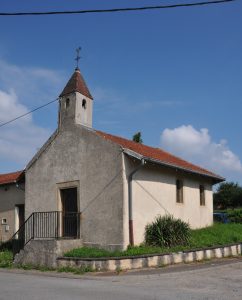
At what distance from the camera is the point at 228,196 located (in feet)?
191

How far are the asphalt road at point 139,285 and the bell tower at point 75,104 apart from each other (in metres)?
7.06

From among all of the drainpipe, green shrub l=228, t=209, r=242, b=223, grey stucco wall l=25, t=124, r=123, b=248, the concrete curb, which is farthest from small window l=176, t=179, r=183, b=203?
green shrub l=228, t=209, r=242, b=223

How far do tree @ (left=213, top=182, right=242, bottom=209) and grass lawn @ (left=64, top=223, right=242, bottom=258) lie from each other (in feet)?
118

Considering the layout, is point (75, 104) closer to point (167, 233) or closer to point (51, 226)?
point (51, 226)

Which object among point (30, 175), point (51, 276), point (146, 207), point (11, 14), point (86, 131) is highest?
point (11, 14)

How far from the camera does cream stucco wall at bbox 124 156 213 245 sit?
1742 cm

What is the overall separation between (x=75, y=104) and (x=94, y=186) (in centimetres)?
386

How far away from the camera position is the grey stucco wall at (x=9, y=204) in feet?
77.0

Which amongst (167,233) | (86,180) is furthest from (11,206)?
(167,233)

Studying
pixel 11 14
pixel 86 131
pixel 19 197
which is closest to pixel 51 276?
pixel 86 131

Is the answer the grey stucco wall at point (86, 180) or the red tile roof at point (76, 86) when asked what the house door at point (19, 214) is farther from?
the red tile roof at point (76, 86)

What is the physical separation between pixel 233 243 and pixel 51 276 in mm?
8514

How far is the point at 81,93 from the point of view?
64.5 feet

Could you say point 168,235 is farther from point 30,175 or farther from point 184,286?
point 30,175
